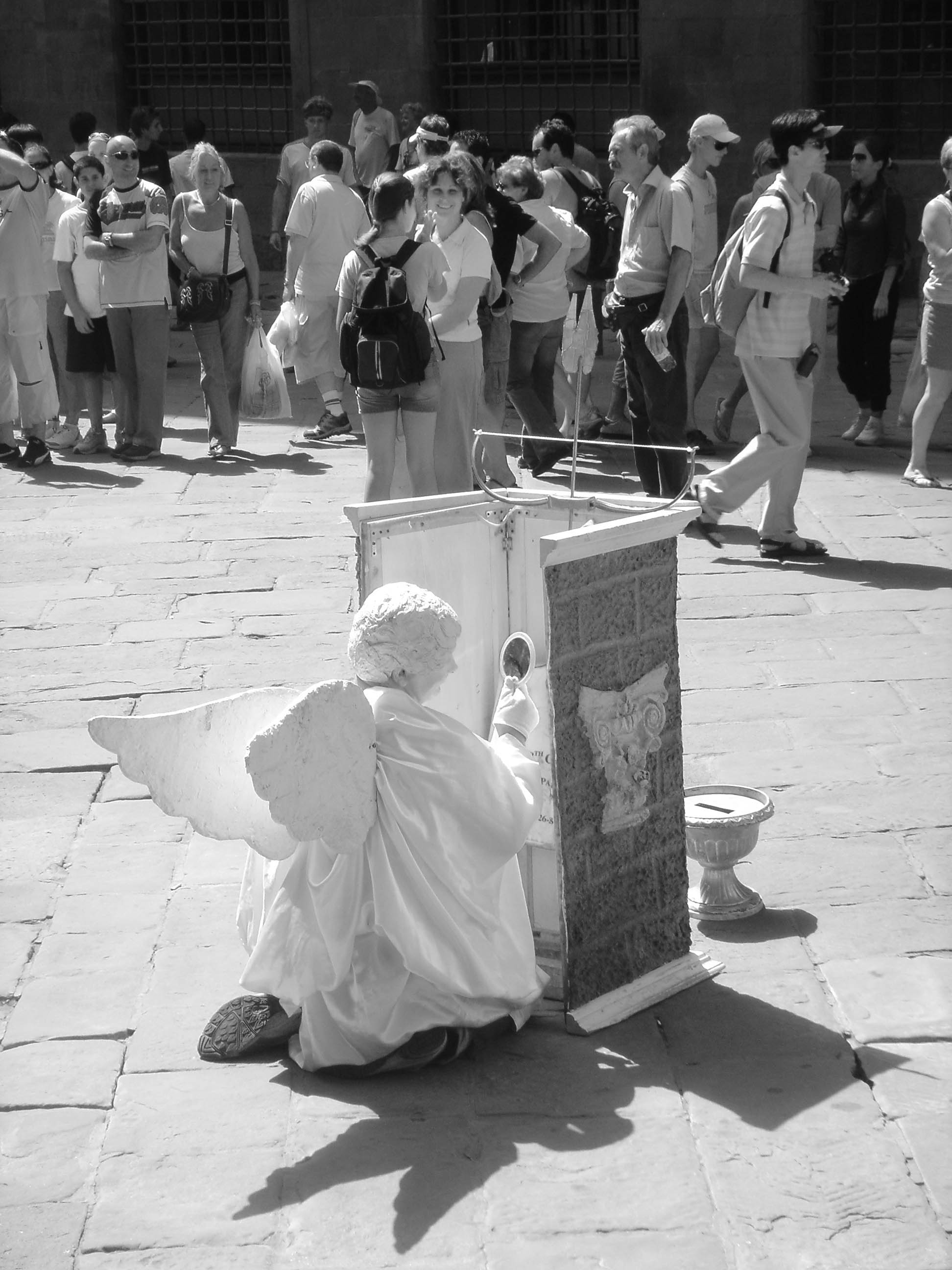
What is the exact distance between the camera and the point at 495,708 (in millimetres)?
4008

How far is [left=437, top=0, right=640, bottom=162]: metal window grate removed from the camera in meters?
17.6

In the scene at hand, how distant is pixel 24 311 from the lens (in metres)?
9.69

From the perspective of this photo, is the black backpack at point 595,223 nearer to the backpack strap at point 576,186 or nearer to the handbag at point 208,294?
the backpack strap at point 576,186

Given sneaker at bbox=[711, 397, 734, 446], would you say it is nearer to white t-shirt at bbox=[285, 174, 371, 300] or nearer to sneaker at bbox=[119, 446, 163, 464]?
white t-shirt at bbox=[285, 174, 371, 300]

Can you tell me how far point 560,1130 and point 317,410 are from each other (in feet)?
28.8

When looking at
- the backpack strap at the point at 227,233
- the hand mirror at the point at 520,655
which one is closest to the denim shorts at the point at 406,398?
the backpack strap at the point at 227,233

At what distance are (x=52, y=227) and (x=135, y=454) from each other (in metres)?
1.64

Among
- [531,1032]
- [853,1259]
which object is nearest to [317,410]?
[531,1032]

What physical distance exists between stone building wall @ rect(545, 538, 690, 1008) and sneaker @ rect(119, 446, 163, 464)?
22.3 feet

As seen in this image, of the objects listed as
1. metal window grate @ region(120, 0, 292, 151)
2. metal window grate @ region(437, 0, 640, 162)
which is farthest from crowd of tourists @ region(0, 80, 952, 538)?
metal window grate @ region(120, 0, 292, 151)

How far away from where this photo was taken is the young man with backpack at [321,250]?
10.2 meters

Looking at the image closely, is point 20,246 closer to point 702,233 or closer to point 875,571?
point 702,233

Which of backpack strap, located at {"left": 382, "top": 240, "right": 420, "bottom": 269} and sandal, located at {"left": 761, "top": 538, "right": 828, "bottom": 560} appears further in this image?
sandal, located at {"left": 761, "top": 538, "right": 828, "bottom": 560}

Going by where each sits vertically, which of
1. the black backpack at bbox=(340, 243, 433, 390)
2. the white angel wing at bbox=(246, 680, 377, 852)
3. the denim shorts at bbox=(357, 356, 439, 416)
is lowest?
the white angel wing at bbox=(246, 680, 377, 852)
